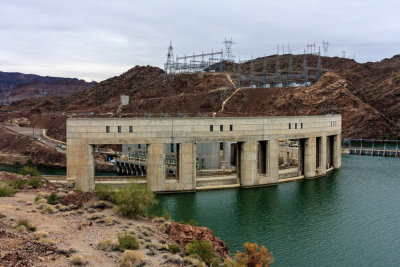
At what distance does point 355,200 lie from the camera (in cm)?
4953

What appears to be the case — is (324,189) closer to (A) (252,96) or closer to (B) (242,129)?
(B) (242,129)

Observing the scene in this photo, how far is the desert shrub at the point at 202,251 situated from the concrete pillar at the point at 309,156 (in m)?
39.6

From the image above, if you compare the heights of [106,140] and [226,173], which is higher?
[106,140]

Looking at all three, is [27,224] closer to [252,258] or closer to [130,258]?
[130,258]

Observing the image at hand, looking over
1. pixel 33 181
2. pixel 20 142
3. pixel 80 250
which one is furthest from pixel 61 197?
pixel 20 142

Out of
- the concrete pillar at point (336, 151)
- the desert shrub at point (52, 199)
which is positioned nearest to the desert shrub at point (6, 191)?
the desert shrub at point (52, 199)

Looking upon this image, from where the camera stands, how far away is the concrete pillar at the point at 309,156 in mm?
60619

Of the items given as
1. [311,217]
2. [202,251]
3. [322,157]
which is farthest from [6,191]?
[322,157]

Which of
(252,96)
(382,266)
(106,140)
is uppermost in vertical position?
(252,96)

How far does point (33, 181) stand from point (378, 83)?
497ft

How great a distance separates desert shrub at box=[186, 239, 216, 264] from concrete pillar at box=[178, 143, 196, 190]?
2551 cm

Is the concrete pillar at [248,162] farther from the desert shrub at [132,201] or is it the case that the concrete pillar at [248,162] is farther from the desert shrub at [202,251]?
the desert shrub at [202,251]

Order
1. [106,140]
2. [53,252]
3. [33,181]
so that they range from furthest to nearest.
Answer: [106,140] < [33,181] < [53,252]

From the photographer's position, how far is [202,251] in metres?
24.1
